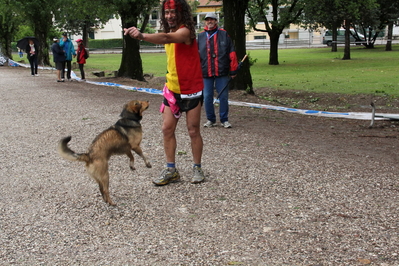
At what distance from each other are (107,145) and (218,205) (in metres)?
1.32

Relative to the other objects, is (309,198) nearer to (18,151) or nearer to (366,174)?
(366,174)

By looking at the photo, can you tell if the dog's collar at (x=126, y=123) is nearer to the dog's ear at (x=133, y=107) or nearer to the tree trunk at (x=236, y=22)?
the dog's ear at (x=133, y=107)

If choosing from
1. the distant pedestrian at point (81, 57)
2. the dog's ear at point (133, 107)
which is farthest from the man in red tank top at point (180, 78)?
the distant pedestrian at point (81, 57)

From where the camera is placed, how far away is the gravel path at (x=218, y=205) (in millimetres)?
3727

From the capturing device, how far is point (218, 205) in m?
4.74

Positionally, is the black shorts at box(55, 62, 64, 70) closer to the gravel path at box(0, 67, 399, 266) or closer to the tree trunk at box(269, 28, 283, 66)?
the gravel path at box(0, 67, 399, 266)

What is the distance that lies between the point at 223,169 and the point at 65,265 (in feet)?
9.42

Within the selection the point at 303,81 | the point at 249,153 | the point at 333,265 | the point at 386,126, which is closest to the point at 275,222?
the point at 333,265

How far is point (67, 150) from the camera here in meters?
4.58

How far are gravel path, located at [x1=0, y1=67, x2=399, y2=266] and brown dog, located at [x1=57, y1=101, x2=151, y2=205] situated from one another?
0.36 m

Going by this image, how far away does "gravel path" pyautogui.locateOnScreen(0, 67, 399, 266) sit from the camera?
3727mm

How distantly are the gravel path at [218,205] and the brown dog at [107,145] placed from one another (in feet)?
1.18

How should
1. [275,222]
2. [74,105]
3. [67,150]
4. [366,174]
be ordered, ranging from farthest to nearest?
[74,105] → [366,174] → [67,150] → [275,222]

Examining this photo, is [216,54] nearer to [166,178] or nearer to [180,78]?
[180,78]
